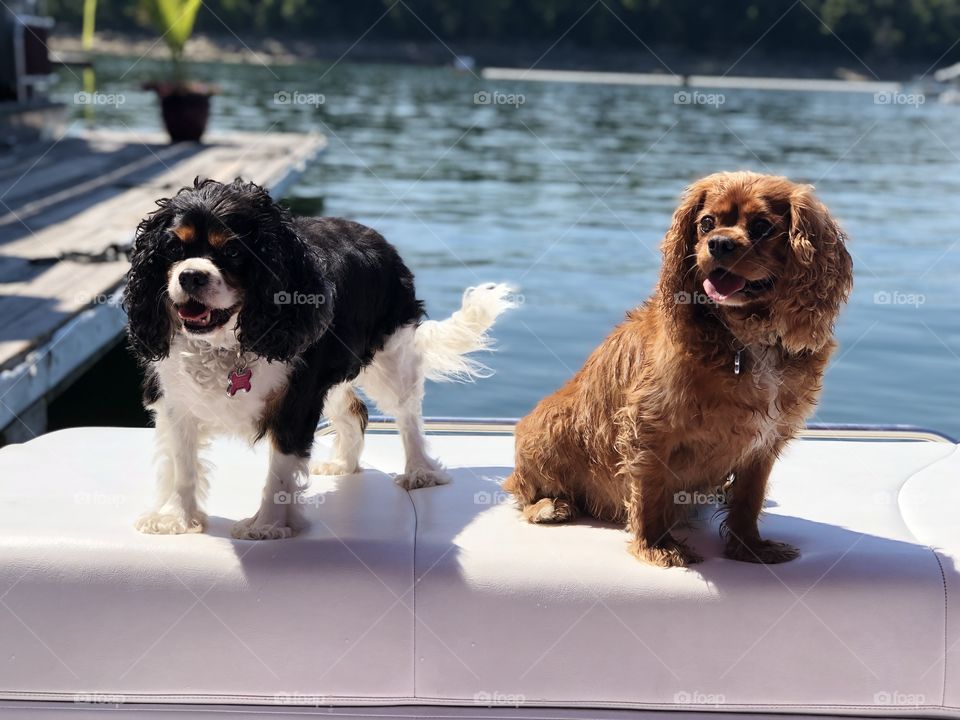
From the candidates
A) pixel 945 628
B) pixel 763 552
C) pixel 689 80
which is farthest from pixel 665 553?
pixel 689 80

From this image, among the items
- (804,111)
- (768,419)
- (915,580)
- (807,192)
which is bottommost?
(804,111)

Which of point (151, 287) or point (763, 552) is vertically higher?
point (151, 287)

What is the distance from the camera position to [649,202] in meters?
19.6

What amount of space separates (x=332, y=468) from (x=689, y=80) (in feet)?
198

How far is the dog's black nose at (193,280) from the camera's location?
2.91 meters

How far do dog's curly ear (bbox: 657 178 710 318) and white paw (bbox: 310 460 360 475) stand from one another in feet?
4.68

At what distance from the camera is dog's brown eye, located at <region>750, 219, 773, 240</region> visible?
2867 millimetres

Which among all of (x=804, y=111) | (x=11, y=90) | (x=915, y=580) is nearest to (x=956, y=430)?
(x=915, y=580)

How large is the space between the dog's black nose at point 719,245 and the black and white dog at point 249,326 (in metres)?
1.08

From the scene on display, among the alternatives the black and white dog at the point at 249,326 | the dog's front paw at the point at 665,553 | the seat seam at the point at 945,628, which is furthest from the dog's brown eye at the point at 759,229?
the black and white dog at the point at 249,326

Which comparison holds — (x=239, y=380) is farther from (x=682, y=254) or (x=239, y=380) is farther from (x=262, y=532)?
(x=682, y=254)

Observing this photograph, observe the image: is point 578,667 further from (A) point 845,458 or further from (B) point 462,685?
(A) point 845,458

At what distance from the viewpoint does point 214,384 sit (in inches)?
126

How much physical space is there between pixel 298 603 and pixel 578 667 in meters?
0.76
